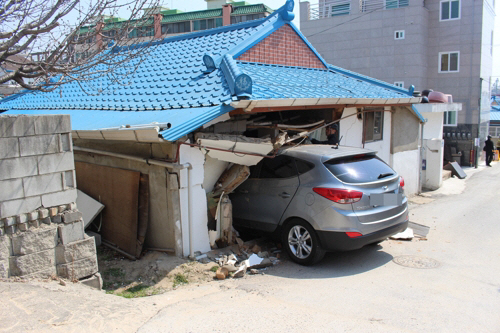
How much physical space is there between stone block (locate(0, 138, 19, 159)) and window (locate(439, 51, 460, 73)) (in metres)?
25.4

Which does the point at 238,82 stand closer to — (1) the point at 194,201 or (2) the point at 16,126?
(1) the point at 194,201

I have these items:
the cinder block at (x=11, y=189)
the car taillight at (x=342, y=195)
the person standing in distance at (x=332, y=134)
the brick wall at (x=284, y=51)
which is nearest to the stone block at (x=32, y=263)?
the cinder block at (x=11, y=189)

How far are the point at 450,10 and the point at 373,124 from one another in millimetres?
18287

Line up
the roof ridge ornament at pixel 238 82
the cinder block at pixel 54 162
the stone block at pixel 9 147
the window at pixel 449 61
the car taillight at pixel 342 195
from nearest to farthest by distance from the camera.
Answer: the stone block at pixel 9 147 → the cinder block at pixel 54 162 → the car taillight at pixel 342 195 → the roof ridge ornament at pixel 238 82 → the window at pixel 449 61

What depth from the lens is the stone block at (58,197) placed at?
4.73 m

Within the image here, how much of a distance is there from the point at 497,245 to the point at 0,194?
7700 millimetres

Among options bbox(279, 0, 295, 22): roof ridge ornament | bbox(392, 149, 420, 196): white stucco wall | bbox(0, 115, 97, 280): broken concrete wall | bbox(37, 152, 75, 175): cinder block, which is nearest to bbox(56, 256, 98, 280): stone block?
bbox(0, 115, 97, 280): broken concrete wall

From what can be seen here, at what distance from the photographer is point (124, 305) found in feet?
14.4

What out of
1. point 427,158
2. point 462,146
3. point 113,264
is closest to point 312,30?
point 462,146

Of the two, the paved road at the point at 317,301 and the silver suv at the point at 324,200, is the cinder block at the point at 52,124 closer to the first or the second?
the paved road at the point at 317,301

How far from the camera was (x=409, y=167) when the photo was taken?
1221cm

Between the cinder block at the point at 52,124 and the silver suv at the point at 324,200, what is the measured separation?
10.1 feet

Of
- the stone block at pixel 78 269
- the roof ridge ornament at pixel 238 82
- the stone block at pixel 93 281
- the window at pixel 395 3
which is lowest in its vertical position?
the stone block at pixel 93 281

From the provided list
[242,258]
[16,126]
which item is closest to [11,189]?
[16,126]
